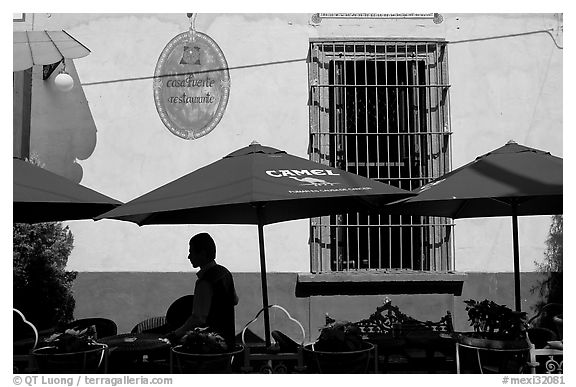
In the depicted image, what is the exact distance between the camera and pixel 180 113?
8.40m

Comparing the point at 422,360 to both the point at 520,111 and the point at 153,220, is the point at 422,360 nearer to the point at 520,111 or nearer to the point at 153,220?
the point at 153,220

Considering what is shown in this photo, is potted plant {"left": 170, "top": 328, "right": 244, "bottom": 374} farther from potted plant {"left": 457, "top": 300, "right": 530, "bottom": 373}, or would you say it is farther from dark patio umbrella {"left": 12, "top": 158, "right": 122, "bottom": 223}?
potted plant {"left": 457, "top": 300, "right": 530, "bottom": 373}

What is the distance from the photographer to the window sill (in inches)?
322

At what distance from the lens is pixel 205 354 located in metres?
5.27

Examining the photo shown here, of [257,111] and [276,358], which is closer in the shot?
[276,358]

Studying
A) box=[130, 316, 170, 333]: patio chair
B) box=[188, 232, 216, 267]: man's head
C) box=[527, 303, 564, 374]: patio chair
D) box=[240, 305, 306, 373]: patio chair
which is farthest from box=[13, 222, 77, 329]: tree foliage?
box=[527, 303, 564, 374]: patio chair

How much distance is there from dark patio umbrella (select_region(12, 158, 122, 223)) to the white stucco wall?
1746mm

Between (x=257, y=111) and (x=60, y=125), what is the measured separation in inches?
87.9

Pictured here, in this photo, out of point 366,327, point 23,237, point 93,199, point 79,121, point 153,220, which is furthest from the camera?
point 79,121

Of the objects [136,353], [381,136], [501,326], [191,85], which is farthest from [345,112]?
[136,353]

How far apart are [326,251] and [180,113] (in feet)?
7.46

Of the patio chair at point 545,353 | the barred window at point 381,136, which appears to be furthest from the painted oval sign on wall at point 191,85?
the patio chair at point 545,353

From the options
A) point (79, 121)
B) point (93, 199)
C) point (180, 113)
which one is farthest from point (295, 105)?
point (93, 199)

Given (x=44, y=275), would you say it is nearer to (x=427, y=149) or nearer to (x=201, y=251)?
(x=201, y=251)
